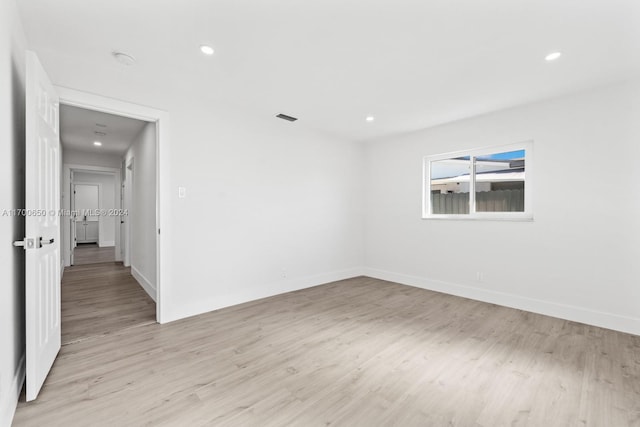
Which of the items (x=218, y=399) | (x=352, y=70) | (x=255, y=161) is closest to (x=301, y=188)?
(x=255, y=161)

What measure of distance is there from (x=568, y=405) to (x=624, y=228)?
7.00 feet

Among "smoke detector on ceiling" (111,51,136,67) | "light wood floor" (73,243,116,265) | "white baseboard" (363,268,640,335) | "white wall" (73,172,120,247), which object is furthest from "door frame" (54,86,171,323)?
"white wall" (73,172,120,247)

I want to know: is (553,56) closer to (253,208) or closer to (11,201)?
(253,208)

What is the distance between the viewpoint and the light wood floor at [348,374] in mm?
1639

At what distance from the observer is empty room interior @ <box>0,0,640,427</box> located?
1775 mm

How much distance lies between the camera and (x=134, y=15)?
1900 millimetres

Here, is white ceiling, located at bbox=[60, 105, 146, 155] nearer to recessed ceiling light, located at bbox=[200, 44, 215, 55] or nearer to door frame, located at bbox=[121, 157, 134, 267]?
door frame, located at bbox=[121, 157, 134, 267]

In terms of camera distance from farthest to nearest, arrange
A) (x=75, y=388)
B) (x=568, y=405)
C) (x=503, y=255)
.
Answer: (x=503, y=255) → (x=75, y=388) → (x=568, y=405)

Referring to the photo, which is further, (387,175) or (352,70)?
(387,175)

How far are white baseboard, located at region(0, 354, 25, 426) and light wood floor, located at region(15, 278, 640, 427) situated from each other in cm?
7

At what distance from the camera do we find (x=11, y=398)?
158cm

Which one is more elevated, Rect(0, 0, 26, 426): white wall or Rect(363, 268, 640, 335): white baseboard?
Rect(0, 0, 26, 426): white wall

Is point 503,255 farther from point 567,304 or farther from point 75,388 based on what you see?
point 75,388

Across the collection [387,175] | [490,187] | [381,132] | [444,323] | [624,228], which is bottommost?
[444,323]
